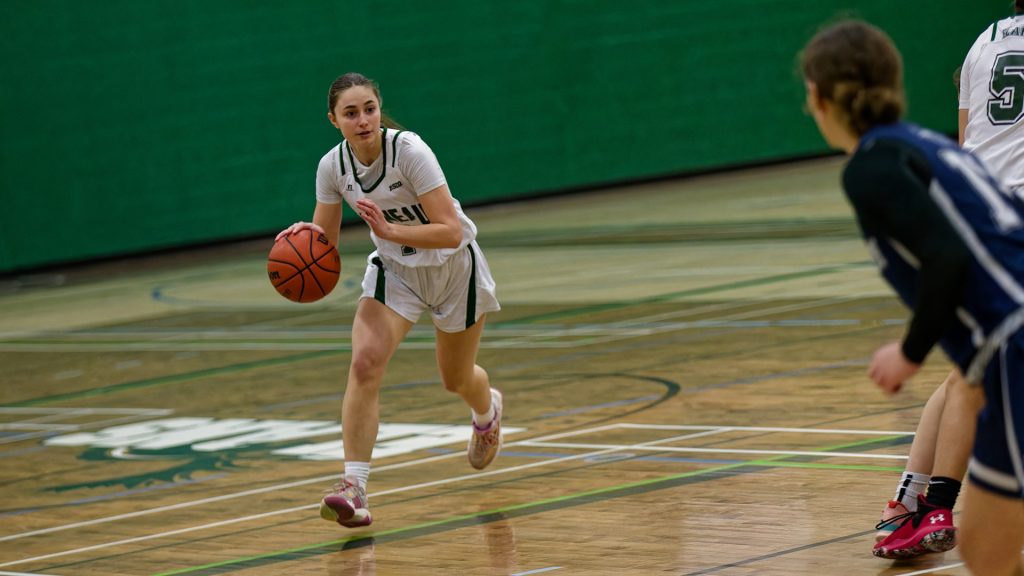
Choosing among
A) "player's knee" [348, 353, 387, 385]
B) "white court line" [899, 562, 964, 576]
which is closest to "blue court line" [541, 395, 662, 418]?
"player's knee" [348, 353, 387, 385]

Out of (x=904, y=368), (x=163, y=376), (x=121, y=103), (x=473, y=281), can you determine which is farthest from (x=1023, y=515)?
(x=121, y=103)

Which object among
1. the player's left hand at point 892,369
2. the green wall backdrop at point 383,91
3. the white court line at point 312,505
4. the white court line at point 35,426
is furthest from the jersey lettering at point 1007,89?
the green wall backdrop at point 383,91

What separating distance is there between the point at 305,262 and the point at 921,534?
265 centimetres

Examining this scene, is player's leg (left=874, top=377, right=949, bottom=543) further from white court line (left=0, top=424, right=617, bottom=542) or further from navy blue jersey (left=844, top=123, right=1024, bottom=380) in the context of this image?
white court line (left=0, top=424, right=617, bottom=542)

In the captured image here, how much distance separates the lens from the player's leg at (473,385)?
645 cm

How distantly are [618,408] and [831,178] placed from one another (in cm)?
1345

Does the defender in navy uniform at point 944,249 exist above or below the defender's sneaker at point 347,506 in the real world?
above

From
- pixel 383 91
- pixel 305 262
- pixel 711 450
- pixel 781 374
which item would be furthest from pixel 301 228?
pixel 383 91

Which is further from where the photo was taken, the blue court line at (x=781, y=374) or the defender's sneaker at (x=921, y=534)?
the blue court line at (x=781, y=374)

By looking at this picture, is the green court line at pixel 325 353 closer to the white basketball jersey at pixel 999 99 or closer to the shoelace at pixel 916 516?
the white basketball jersey at pixel 999 99

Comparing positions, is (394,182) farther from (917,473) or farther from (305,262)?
(917,473)

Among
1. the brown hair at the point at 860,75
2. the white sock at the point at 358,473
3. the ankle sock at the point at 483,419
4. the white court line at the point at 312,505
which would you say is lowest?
the white court line at the point at 312,505

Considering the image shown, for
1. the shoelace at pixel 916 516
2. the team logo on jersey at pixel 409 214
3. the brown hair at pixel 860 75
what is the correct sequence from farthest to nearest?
the team logo on jersey at pixel 409 214 → the shoelace at pixel 916 516 → the brown hair at pixel 860 75

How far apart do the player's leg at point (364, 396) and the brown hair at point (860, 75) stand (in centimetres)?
289
